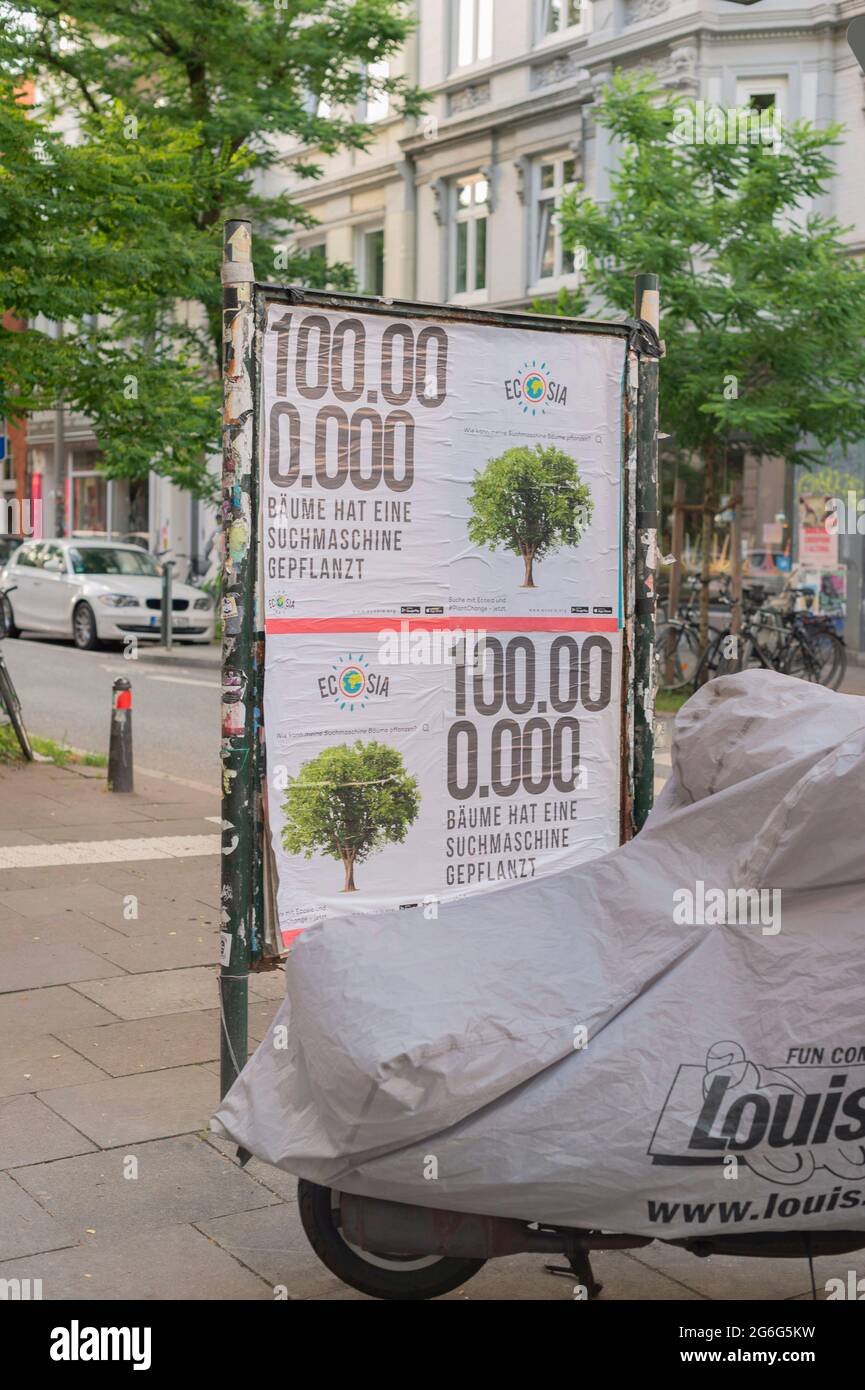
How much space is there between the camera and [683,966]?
130 inches

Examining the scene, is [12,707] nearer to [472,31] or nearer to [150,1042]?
[150,1042]

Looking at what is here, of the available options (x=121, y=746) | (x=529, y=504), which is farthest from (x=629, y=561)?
(x=121, y=746)

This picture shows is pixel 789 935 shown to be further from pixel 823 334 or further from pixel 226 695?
pixel 823 334

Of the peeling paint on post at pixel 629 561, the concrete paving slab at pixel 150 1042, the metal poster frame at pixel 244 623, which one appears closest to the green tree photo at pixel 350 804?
the metal poster frame at pixel 244 623

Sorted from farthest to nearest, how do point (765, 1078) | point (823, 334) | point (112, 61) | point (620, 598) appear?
point (112, 61) < point (823, 334) < point (620, 598) < point (765, 1078)

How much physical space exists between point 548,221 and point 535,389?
1000 inches

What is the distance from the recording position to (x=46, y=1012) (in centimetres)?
584

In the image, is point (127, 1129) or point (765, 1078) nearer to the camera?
point (765, 1078)

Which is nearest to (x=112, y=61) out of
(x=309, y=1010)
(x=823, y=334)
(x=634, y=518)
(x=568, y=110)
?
(x=568, y=110)

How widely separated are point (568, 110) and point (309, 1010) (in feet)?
88.6

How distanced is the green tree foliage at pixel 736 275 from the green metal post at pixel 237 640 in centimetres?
1167

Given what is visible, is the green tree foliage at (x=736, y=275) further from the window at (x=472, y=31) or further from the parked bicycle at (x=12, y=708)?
the window at (x=472, y=31)

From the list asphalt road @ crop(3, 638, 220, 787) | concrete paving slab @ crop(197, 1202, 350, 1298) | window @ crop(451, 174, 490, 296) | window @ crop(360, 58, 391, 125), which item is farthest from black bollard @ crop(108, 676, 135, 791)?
window @ crop(360, 58, 391, 125)

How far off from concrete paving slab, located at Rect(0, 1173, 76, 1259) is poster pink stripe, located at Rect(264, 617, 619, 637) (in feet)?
5.50
